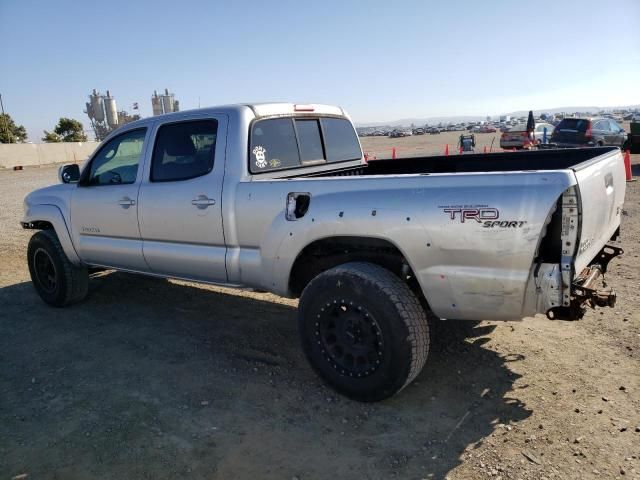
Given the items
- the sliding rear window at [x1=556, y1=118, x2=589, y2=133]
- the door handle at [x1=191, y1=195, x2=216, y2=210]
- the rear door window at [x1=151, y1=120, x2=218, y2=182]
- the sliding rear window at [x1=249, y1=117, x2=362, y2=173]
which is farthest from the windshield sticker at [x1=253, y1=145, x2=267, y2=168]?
the sliding rear window at [x1=556, y1=118, x2=589, y2=133]

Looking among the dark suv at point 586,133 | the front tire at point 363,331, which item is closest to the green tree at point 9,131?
the dark suv at point 586,133

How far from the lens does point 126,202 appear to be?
14.8ft

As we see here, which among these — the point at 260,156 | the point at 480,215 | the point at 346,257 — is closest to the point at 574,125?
the point at 260,156

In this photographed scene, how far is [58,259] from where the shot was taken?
5219 millimetres

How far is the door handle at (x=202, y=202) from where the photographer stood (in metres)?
3.87

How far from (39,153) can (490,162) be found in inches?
1507

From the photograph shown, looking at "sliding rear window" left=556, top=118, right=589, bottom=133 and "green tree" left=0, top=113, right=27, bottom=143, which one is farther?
"green tree" left=0, top=113, right=27, bottom=143

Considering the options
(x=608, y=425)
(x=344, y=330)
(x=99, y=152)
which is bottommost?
(x=608, y=425)

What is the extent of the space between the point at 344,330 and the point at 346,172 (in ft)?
6.87

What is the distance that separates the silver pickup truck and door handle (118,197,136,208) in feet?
0.06

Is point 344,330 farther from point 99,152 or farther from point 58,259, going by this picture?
point 58,259

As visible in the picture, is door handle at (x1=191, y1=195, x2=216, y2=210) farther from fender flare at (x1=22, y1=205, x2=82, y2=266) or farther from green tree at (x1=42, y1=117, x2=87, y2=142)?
green tree at (x1=42, y1=117, x2=87, y2=142)

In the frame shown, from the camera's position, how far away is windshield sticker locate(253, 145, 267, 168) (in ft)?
12.9

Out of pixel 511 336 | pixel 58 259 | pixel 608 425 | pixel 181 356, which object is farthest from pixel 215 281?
pixel 608 425
